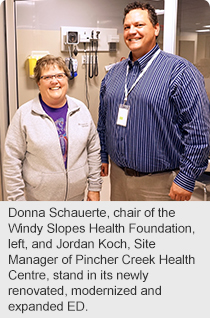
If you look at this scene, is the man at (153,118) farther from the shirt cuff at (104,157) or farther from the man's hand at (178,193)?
the shirt cuff at (104,157)

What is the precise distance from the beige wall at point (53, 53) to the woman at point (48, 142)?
1015mm

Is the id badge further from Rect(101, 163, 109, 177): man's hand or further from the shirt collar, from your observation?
Rect(101, 163, 109, 177): man's hand

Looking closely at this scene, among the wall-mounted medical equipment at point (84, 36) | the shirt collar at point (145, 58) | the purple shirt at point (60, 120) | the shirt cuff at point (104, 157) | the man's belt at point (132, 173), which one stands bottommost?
the man's belt at point (132, 173)

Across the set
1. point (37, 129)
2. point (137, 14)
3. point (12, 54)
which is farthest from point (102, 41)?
point (37, 129)

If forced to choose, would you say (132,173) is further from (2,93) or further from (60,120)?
(2,93)

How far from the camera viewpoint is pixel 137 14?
183cm

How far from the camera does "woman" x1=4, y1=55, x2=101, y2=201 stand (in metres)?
1.80

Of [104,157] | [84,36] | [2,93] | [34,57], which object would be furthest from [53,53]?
[104,157]

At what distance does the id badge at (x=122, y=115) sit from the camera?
187 cm

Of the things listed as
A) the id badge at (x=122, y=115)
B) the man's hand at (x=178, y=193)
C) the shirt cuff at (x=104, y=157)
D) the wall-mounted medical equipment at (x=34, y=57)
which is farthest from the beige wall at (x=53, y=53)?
the man's hand at (x=178, y=193)

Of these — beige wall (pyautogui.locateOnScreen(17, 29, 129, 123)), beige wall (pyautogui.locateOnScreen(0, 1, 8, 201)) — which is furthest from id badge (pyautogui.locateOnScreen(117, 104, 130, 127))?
beige wall (pyautogui.locateOnScreen(0, 1, 8, 201))
